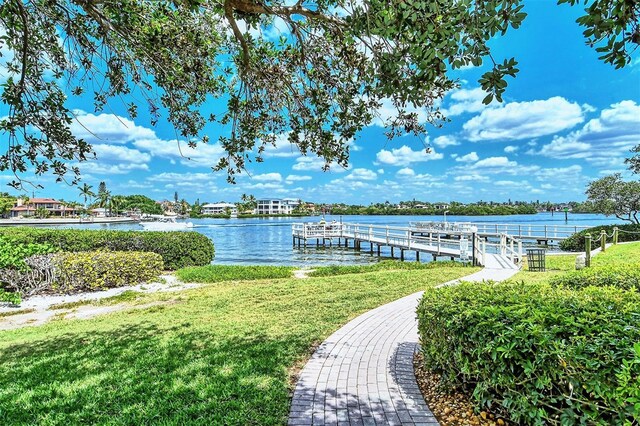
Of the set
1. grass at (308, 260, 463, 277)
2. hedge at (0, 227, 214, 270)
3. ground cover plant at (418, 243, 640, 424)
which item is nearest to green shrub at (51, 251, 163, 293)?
hedge at (0, 227, 214, 270)

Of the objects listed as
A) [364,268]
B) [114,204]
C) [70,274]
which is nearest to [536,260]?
[364,268]

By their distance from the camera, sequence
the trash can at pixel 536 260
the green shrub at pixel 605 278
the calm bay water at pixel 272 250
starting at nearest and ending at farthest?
the green shrub at pixel 605 278, the trash can at pixel 536 260, the calm bay water at pixel 272 250

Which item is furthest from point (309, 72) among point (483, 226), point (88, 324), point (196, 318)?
point (483, 226)

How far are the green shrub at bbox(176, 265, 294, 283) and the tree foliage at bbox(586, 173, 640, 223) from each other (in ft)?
95.3

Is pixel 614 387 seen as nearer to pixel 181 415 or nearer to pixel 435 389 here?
pixel 435 389

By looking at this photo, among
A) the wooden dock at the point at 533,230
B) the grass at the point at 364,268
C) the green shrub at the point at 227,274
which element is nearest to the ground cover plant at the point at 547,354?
the green shrub at the point at 227,274

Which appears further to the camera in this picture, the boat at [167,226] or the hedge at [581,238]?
the boat at [167,226]

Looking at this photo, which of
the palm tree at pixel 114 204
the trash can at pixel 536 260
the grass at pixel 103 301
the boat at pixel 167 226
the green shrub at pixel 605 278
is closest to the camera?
the green shrub at pixel 605 278

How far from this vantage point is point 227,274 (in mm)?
13820

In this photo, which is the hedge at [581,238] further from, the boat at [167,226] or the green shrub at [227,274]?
the boat at [167,226]

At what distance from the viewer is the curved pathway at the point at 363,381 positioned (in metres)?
3.32

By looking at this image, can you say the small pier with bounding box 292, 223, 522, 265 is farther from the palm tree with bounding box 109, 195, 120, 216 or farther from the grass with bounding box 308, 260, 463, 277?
the palm tree with bounding box 109, 195, 120, 216

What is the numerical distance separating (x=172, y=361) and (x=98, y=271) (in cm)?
870

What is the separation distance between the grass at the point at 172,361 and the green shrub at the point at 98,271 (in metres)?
4.01
